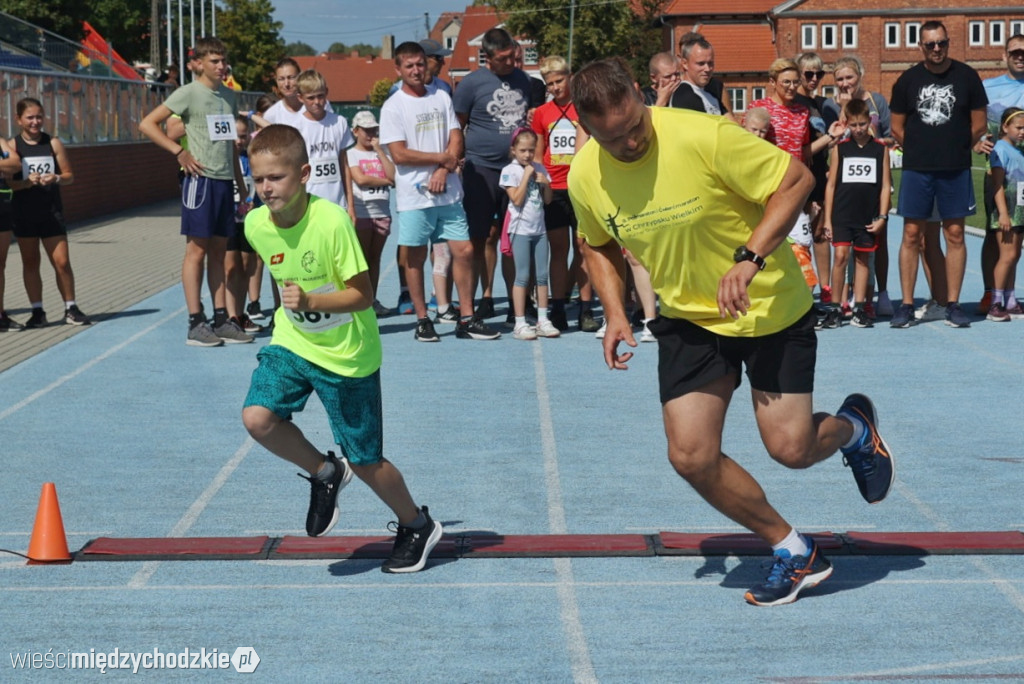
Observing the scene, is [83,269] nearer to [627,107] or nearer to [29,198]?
[29,198]

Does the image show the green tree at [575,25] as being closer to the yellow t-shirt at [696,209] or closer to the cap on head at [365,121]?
the cap on head at [365,121]

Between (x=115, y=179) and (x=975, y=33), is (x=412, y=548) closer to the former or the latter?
(x=115, y=179)

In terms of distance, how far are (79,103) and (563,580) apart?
77.7 ft

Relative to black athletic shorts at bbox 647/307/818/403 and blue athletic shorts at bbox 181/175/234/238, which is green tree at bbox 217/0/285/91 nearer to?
blue athletic shorts at bbox 181/175/234/238

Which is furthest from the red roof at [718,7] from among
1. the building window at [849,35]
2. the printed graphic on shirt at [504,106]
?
the printed graphic on shirt at [504,106]

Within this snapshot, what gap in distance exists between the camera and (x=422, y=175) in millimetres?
11688

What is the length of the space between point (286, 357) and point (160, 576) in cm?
95

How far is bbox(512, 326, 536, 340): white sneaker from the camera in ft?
38.7

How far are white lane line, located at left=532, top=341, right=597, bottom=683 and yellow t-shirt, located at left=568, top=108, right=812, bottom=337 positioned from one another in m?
1.06

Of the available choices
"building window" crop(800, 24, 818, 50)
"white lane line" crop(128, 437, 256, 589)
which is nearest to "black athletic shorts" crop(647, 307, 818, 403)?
"white lane line" crop(128, 437, 256, 589)

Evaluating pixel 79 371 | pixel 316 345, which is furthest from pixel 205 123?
pixel 316 345

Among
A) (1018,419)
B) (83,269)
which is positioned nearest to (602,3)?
(83,269)

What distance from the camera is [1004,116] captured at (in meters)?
12.4

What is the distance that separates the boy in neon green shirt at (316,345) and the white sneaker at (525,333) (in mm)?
6252
